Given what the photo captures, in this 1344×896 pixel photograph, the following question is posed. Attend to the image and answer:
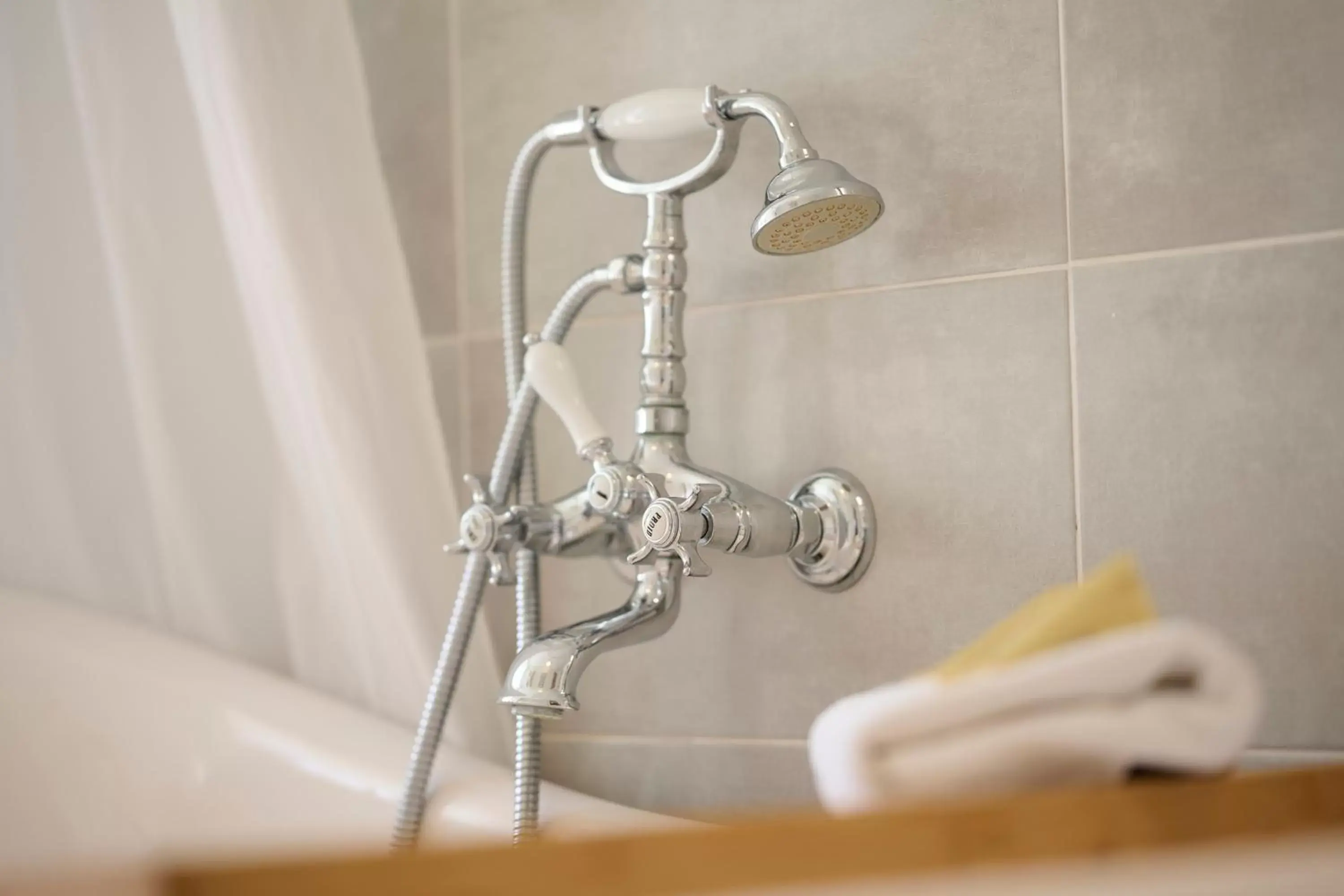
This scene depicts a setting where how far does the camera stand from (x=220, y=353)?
3.02 ft

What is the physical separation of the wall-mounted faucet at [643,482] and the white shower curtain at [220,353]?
0.11 metres

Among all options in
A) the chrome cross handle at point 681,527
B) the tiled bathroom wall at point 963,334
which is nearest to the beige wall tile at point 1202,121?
the tiled bathroom wall at point 963,334

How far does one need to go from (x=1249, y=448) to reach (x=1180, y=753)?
0.43m

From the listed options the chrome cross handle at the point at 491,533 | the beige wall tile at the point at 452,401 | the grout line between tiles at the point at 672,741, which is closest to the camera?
the chrome cross handle at the point at 491,533

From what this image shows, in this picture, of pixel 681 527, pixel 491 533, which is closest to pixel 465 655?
pixel 491 533

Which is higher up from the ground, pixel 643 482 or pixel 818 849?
pixel 643 482

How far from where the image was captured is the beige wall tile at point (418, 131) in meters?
1.08

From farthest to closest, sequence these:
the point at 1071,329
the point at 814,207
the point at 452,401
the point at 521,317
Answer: the point at 452,401 < the point at 521,317 < the point at 1071,329 < the point at 814,207

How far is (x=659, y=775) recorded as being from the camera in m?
0.94

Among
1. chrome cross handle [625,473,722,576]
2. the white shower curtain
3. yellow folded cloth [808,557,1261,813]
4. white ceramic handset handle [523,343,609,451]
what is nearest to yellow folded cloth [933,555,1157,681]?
yellow folded cloth [808,557,1261,813]

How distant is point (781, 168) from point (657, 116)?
0.11m

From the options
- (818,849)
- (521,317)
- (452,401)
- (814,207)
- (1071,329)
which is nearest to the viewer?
(818,849)

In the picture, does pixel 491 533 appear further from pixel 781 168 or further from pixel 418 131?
pixel 418 131

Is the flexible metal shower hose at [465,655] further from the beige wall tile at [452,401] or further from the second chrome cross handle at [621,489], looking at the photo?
the beige wall tile at [452,401]
